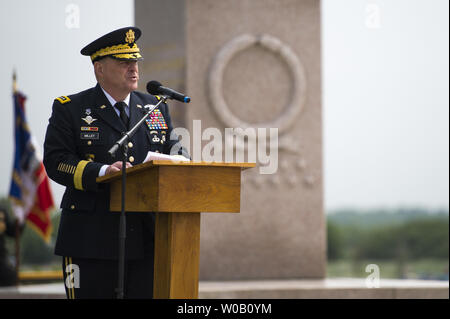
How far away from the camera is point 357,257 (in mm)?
19172

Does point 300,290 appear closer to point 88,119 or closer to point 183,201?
point 88,119

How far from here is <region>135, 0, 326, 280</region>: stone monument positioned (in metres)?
6.89

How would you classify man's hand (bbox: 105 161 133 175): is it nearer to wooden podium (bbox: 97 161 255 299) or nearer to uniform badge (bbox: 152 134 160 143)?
wooden podium (bbox: 97 161 255 299)

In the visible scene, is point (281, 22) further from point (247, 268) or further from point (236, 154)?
point (247, 268)

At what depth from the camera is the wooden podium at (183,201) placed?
283 cm

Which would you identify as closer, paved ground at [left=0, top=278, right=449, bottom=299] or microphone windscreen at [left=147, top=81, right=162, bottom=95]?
microphone windscreen at [left=147, top=81, right=162, bottom=95]

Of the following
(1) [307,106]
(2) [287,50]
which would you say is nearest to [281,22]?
(2) [287,50]

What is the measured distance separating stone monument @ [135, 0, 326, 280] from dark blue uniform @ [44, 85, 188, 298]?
3.25 metres

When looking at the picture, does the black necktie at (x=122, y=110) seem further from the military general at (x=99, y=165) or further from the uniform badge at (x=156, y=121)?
the uniform badge at (x=156, y=121)

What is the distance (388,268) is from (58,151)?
1454 centimetres

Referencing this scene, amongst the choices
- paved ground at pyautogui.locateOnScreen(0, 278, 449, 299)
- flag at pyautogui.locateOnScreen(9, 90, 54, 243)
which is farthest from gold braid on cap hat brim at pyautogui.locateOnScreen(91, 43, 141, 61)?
flag at pyautogui.locateOnScreen(9, 90, 54, 243)

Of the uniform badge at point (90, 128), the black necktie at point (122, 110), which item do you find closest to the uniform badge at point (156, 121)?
the black necktie at point (122, 110)

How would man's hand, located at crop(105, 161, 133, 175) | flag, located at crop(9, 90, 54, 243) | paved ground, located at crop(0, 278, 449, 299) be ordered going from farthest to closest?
flag, located at crop(9, 90, 54, 243) < paved ground, located at crop(0, 278, 449, 299) < man's hand, located at crop(105, 161, 133, 175)

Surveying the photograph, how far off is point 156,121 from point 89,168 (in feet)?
1.66
